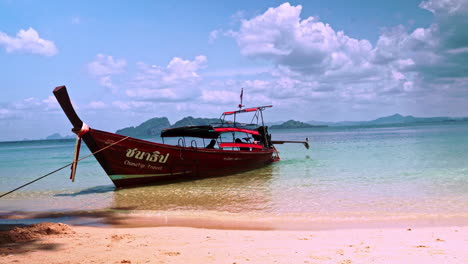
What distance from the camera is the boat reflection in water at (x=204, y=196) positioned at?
9.90 metres

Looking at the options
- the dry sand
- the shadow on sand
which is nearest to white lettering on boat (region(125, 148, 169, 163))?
the shadow on sand

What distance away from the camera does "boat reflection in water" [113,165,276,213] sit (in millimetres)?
9898

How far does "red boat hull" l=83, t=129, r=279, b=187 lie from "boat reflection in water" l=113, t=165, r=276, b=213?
1.18 ft

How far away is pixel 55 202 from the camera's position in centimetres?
1157

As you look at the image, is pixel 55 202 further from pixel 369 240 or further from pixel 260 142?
pixel 260 142

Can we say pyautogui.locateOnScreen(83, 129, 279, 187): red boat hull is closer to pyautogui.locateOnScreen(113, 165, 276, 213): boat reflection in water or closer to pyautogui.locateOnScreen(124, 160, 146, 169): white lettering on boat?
pyautogui.locateOnScreen(124, 160, 146, 169): white lettering on boat

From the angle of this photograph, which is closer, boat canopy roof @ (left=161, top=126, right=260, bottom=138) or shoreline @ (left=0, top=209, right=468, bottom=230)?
shoreline @ (left=0, top=209, right=468, bottom=230)

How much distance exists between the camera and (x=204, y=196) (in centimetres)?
1160

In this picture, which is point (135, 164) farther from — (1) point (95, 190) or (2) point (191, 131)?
(2) point (191, 131)

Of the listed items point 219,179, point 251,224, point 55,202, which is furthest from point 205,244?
point 219,179

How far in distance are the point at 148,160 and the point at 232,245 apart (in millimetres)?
8346

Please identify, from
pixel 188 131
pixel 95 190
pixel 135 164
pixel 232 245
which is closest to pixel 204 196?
pixel 135 164

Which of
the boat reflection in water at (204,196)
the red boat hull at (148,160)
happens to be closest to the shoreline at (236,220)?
the boat reflection in water at (204,196)

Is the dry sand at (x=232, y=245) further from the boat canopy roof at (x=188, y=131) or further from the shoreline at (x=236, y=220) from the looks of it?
the boat canopy roof at (x=188, y=131)
